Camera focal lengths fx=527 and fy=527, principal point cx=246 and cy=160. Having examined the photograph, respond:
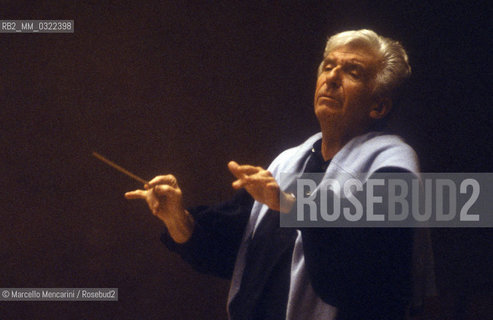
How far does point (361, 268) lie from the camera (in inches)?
36.9

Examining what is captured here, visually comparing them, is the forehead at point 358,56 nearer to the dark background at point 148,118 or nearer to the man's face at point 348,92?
the man's face at point 348,92

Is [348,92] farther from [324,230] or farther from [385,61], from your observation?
[324,230]

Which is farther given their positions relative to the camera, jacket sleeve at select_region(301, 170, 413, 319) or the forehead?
the forehead

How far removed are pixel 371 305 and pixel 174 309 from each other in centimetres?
75

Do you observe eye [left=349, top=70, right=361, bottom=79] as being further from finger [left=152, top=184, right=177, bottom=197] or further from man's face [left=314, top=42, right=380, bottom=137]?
finger [left=152, top=184, right=177, bottom=197]

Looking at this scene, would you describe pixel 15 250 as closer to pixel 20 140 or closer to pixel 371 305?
pixel 20 140

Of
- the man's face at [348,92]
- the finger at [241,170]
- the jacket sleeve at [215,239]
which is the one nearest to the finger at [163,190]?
the jacket sleeve at [215,239]

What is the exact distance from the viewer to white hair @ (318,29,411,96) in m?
1.14

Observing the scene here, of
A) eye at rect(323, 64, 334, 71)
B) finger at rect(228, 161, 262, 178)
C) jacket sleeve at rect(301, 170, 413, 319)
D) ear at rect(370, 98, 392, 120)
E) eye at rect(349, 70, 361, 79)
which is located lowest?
jacket sleeve at rect(301, 170, 413, 319)

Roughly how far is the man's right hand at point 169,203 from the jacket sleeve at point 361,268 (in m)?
0.32

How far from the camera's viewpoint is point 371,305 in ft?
3.20

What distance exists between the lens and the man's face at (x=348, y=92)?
3.68ft

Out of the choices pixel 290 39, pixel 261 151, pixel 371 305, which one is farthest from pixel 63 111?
pixel 371 305

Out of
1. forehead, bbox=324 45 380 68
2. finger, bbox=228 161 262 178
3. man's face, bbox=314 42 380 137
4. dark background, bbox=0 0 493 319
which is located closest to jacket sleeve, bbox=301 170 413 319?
finger, bbox=228 161 262 178
